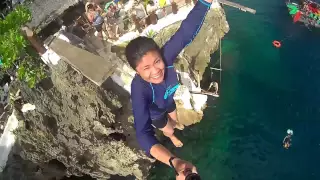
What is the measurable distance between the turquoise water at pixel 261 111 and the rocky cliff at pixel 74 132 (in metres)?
1.78

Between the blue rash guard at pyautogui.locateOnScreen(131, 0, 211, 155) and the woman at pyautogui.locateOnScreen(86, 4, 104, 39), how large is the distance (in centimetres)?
658

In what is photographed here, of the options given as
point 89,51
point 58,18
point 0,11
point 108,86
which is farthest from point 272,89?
point 0,11

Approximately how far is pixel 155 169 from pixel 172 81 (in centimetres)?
758

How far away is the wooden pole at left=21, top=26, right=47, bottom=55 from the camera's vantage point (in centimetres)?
844

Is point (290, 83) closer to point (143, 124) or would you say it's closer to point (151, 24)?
point (151, 24)

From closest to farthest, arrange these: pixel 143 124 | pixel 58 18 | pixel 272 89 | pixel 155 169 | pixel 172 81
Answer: pixel 143 124 < pixel 172 81 < pixel 58 18 < pixel 155 169 < pixel 272 89

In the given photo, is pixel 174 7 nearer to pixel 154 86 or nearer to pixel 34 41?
pixel 34 41

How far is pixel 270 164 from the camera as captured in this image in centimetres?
1080

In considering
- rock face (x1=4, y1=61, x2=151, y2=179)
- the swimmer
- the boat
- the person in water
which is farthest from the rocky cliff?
the boat

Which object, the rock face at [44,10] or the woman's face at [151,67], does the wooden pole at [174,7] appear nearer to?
the rock face at [44,10]

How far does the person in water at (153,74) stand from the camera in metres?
3.09

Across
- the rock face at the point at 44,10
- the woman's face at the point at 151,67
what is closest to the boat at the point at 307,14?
the rock face at the point at 44,10

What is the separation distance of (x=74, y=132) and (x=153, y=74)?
620 cm

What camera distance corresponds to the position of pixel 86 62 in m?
8.77
